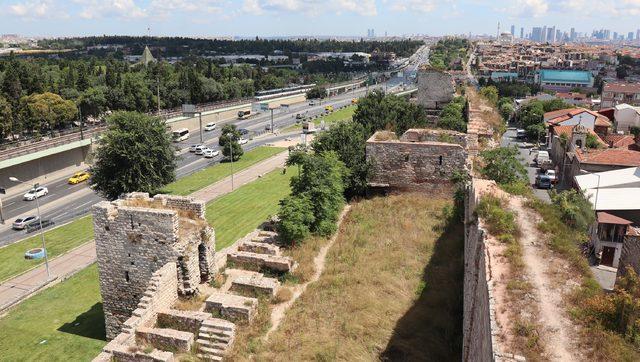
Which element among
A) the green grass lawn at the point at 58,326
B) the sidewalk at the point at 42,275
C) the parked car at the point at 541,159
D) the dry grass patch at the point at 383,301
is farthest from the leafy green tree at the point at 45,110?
the parked car at the point at 541,159

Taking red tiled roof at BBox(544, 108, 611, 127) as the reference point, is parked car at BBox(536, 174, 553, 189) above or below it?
below

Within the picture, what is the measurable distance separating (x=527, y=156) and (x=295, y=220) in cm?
4576

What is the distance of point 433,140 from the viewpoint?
97.1 feet

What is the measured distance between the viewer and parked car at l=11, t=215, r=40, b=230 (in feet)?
123

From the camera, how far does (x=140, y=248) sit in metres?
16.6

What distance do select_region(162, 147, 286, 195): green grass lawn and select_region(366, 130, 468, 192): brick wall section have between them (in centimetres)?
2246

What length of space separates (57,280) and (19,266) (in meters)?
4.75

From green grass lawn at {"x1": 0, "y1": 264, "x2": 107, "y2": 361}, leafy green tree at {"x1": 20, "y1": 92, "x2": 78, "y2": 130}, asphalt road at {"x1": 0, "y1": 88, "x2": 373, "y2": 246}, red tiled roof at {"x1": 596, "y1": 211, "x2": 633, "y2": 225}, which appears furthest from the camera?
leafy green tree at {"x1": 20, "y1": 92, "x2": 78, "y2": 130}

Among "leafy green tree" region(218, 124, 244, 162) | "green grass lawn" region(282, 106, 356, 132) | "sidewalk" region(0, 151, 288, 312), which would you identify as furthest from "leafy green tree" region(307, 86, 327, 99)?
"sidewalk" region(0, 151, 288, 312)

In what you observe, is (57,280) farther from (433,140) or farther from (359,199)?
(433,140)

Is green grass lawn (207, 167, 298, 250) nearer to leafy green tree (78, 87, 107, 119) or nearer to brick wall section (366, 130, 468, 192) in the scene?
brick wall section (366, 130, 468, 192)

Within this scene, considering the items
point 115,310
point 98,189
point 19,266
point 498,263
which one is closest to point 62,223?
point 98,189

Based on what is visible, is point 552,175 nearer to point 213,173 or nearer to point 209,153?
point 213,173

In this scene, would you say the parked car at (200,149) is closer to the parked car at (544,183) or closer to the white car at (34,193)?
the white car at (34,193)
